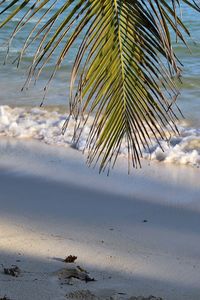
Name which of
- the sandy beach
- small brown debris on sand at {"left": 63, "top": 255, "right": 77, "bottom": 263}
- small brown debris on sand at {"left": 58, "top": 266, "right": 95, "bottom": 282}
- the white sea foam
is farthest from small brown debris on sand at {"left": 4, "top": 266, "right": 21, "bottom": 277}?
the white sea foam

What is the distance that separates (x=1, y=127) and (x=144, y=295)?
4446 millimetres

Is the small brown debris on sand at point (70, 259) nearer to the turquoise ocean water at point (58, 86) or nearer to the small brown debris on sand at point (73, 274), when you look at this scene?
the small brown debris on sand at point (73, 274)

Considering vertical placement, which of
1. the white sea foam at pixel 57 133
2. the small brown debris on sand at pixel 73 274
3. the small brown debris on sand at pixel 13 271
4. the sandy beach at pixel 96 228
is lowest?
the white sea foam at pixel 57 133

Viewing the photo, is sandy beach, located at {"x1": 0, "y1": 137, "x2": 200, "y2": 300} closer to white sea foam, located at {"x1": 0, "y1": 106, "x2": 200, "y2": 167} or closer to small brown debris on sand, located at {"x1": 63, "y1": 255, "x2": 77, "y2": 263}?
small brown debris on sand, located at {"x1": 63, "y1": 255, "x2": 77, "y2": 263}

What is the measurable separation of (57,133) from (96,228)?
3128 mm

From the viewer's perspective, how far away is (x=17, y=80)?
34.3 feet

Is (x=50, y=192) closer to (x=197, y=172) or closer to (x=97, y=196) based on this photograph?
(x=97, y=196)

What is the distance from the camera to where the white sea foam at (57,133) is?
6875 mm

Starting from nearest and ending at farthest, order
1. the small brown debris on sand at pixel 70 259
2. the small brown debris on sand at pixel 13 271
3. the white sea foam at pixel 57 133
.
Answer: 1. the small brown debris on sand at pixel 13 271
2. the small brown debris on sand at pixel 70 259
3. the white sea foam at pixel 57 133

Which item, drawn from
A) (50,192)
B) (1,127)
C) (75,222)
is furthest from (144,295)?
(1,127)

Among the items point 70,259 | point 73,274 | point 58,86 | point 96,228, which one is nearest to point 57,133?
point 58,86

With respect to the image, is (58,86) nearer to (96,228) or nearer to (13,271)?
(96,228)

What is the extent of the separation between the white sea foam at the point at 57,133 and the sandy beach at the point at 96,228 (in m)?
0.30

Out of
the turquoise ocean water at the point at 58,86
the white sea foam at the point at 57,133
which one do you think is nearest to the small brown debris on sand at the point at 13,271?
the white sea foam at the point at 57,133
